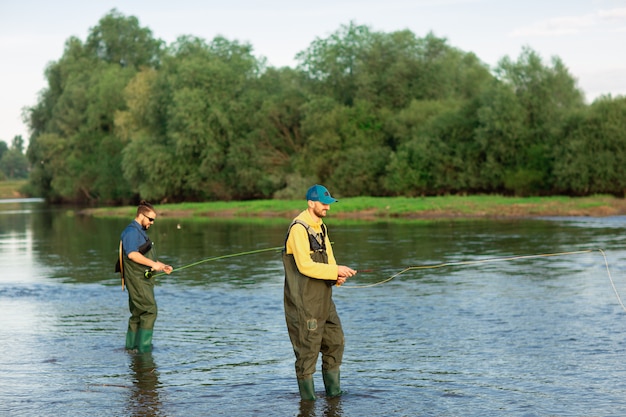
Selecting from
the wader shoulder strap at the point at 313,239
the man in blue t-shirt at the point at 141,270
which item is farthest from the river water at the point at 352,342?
the wader shoulder strap at the point at 313,239

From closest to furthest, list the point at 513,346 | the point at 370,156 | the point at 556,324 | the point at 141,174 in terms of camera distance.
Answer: the point at 513,346, the point at 556,324, the point at 370,156, the point at 141,174

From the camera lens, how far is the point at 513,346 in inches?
452

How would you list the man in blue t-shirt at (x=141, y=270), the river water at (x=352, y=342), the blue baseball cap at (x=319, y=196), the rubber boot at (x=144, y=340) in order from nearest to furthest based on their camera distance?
the blue baseball cap at (x=319, y=196) → the river water at (x=352, y=342) → the man in blue t-shirt at (x=141, y=270) → the rubber boot at (x=144, y=340)

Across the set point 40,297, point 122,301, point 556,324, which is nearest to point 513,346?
point 556,324

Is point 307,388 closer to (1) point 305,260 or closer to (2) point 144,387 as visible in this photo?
(1) point 305,260

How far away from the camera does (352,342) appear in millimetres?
12055

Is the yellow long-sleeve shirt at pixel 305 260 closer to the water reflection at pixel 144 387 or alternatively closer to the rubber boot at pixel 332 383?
the rubber boot at pixel 332 383

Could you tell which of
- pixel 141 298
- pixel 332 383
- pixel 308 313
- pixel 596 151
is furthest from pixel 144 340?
pixel 596 151

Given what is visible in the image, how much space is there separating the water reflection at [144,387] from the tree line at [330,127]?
4723 centimetres

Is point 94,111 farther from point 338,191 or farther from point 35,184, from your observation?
point 338,191

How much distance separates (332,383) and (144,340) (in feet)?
11.3

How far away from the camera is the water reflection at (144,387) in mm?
8492

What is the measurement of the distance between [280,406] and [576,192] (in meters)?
50.9

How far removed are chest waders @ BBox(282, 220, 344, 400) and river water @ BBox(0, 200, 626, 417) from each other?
1.55 ft
